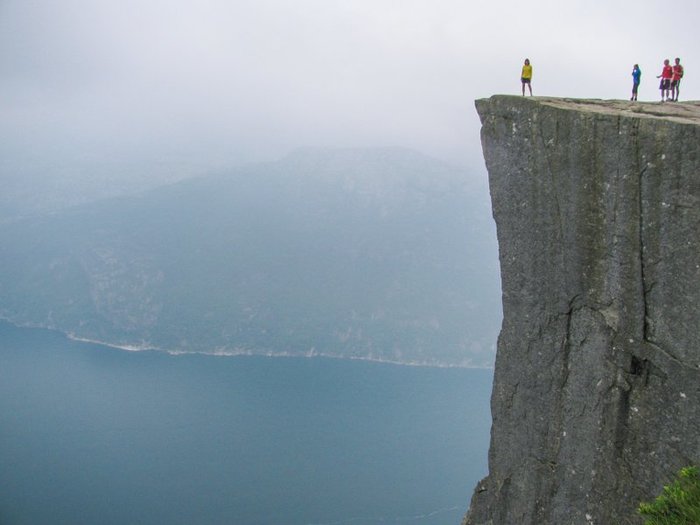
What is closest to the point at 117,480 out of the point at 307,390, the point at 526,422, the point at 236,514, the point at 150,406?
the point at 236,514

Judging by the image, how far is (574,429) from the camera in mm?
11234

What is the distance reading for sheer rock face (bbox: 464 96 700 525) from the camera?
31.0 feet

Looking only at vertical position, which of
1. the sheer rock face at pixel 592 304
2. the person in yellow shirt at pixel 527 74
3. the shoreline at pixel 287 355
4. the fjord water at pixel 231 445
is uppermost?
the person in yellow shirt at pixel 527 74

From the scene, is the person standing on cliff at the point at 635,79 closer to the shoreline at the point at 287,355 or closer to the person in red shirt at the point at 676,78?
the person in red shirt at the point at 676,78

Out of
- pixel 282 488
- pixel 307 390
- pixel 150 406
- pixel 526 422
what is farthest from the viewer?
pixel 307 390

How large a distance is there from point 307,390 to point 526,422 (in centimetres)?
12333

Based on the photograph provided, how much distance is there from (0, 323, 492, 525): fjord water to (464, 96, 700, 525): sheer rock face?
6825 centimetres

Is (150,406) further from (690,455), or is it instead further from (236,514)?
(690,455)

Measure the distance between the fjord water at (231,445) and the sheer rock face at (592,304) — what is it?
2687 inches

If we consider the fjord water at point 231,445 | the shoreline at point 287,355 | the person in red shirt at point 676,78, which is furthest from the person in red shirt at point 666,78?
the shoreline at point 287,355

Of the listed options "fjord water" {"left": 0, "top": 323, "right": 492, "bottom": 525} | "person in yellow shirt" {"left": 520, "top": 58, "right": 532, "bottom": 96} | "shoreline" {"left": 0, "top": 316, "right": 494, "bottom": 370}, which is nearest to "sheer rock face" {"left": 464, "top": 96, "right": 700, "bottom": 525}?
"person in yellow shirt" {"left": 520, "top": 58, "right": 532, "bottom": 96}

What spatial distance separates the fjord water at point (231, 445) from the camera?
77.5 metres

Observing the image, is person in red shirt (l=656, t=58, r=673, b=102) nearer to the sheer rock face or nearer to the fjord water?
the sheer rock face

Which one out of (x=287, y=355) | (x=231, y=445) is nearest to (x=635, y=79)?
(x=231, y=445)
